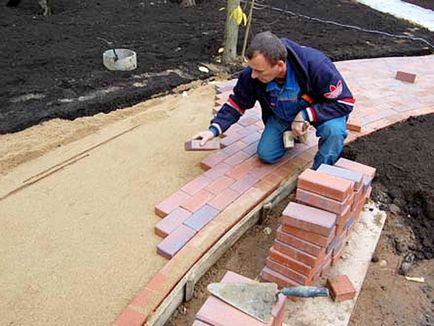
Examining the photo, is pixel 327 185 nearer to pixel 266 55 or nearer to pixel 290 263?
pixel 290 263

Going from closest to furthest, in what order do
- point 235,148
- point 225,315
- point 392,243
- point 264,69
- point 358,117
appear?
point 225,315
point 264,69
point 392,243
point 235,148
point 358,117

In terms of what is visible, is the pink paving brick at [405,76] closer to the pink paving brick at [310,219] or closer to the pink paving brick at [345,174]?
the pink paving brick at [345,174]

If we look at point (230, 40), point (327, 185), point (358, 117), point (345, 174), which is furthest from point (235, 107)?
point (230, 40)

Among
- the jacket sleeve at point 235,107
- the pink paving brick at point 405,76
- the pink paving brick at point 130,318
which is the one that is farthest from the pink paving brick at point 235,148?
the pink paving brick at point 405,76

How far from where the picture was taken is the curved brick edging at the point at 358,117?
242 cm

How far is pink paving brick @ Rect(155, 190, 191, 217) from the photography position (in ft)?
9.84

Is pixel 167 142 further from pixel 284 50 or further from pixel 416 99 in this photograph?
pixel 416 99

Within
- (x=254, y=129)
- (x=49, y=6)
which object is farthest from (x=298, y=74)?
(x=49, y=6)

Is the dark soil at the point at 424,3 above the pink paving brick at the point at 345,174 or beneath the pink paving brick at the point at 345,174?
beneath

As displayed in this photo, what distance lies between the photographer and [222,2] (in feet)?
25.9

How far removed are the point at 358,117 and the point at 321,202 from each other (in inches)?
86.1

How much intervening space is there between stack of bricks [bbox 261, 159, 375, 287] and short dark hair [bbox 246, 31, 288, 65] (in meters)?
0.72

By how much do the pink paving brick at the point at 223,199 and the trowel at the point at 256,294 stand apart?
1.01m

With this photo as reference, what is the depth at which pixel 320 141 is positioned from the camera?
10.7ft
